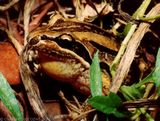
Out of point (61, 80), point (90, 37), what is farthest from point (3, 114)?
point (90, 37)

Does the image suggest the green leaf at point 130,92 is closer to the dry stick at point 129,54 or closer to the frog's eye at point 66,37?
the dry stick at point 129,54

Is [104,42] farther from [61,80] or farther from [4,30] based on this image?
[4,30]

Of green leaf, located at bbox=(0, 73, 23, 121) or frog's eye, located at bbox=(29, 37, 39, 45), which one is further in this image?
frog's eye, located at bbox=(29, 37, 39, 45)

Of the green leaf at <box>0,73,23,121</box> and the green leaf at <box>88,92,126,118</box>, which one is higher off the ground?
the green leaf at <box>88,92,126,118</box>

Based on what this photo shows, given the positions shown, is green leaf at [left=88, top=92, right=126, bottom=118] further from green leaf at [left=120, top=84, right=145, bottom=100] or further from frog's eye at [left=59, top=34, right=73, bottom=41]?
frog's eye at [left=59, top=34, right=73, bottom=41]

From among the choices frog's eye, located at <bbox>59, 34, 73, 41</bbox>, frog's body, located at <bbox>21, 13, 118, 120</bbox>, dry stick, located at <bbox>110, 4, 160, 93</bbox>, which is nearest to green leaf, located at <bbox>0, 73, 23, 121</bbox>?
frog's body, located at <bbox>21, 13, 118, 120</bbox>

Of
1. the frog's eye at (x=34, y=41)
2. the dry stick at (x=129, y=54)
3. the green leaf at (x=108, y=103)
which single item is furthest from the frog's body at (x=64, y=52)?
the green leaf at (x=108, y=103)
